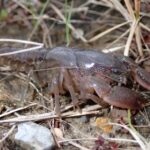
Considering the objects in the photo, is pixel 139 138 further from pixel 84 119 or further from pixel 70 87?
pixel 70 87

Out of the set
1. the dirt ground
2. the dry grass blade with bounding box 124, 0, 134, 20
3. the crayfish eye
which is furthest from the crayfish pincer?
the dry grass blade with bounding box 124, 0, 134, 20

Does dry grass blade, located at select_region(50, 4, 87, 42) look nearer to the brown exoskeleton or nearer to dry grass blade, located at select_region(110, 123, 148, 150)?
the brown exoskeleton

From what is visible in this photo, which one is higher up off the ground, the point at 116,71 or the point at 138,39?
the point at 138,39

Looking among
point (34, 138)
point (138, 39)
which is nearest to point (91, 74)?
point (138, 39)

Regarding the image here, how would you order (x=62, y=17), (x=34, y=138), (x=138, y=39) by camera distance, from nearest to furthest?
1. (x=34, y=138)
2. (x=138, y=39)
3. (x=62, y=17)

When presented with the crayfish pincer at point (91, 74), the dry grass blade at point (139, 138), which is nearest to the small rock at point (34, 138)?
the crayfish pincer at point (91, 74)

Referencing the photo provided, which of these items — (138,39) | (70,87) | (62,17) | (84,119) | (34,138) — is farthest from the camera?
(62,17)
